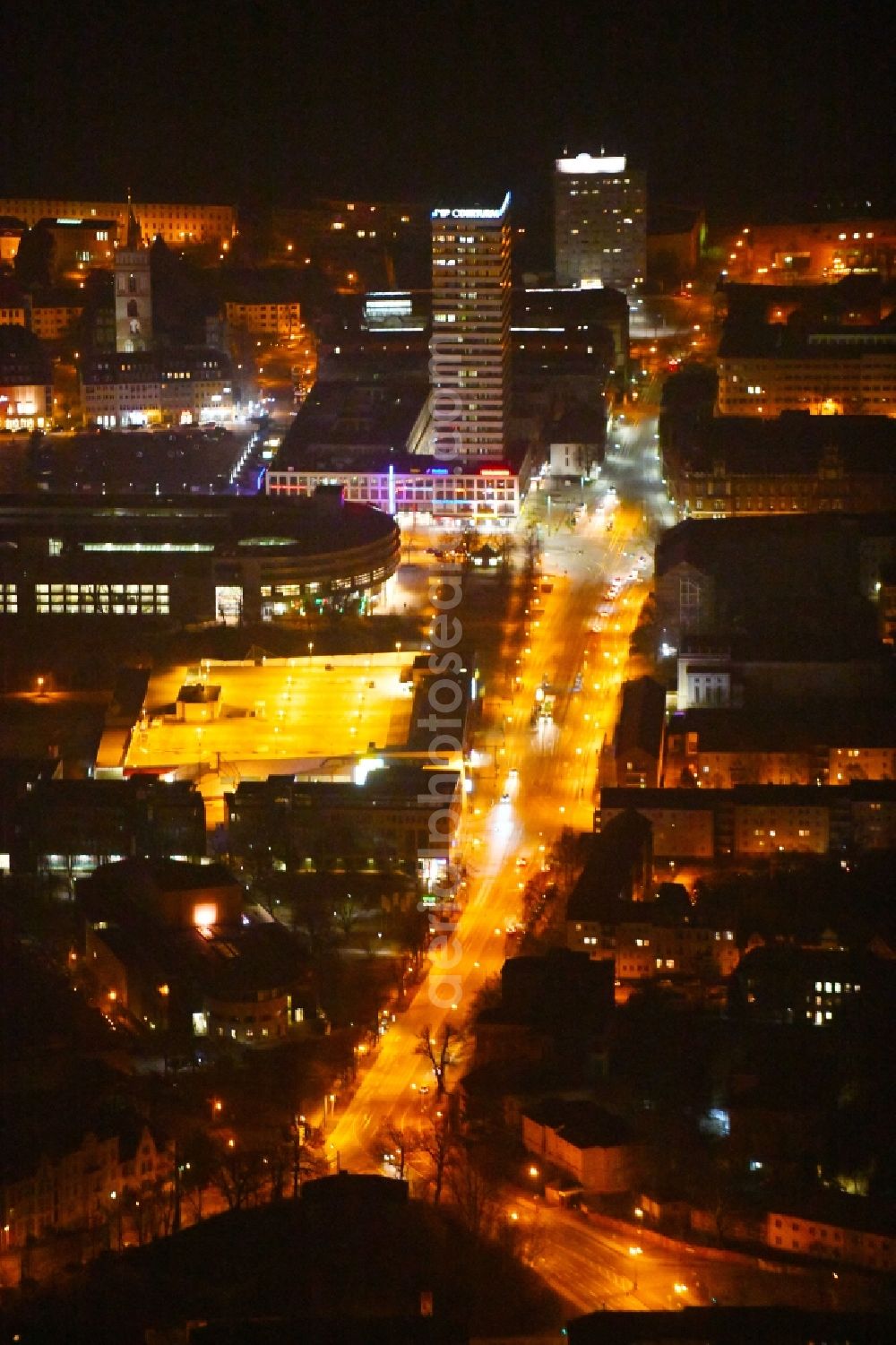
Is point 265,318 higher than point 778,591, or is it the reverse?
point 265,318

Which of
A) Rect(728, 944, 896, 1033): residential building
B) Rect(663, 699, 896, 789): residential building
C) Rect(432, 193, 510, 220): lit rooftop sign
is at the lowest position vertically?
Rect(728, 944, 896, 1033): residential building

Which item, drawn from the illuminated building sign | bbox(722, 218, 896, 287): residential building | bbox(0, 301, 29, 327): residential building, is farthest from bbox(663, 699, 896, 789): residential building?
bbox(722, 218, 896, 287): residential building

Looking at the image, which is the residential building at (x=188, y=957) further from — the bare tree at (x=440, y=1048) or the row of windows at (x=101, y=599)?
the row of windows at (x=101, y=599)

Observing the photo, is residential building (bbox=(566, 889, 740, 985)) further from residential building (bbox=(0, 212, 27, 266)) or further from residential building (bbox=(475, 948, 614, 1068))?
residential building (bbox=(0, 212, 27, 266))

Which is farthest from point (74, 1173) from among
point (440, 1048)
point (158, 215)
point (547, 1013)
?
point (158, 215)

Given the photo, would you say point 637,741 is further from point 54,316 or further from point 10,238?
point 10,238

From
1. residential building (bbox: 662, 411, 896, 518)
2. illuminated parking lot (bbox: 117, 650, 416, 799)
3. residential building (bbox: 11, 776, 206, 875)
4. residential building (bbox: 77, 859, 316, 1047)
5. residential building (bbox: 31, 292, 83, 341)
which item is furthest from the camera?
residential building (bbox: 31, 292, 83, 341)
